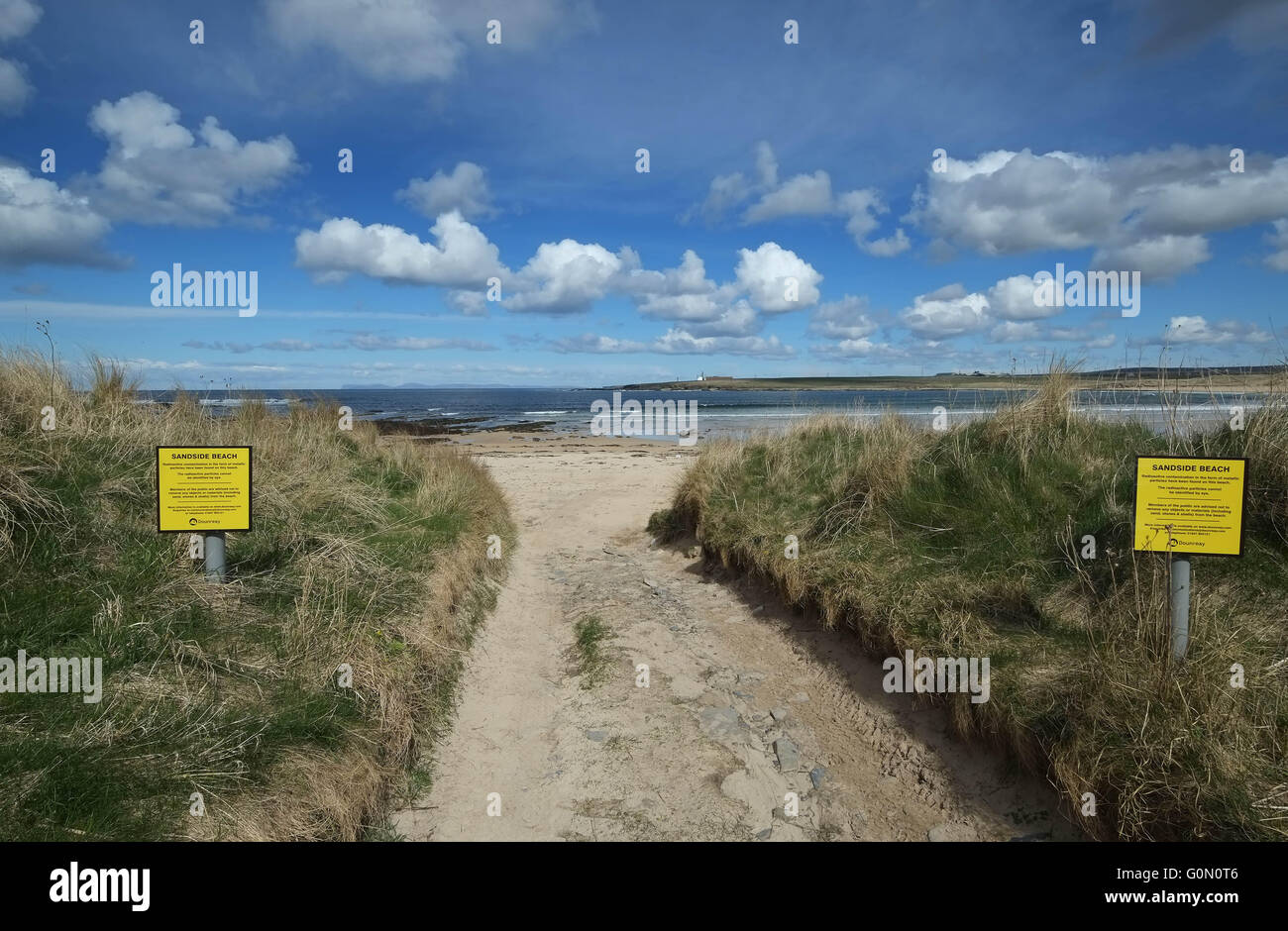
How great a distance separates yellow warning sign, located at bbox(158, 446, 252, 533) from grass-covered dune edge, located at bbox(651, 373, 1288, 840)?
479 centimetres

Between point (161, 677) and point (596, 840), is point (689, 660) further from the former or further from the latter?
point (161, 677)

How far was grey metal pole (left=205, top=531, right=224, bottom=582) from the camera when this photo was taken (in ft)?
16.4

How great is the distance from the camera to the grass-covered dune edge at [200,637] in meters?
3.26

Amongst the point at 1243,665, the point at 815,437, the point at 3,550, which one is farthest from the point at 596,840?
the point at 815,437

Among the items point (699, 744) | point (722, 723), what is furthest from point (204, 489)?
point (722, 723)

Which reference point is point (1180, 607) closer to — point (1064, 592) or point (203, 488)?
point (1064, 592)

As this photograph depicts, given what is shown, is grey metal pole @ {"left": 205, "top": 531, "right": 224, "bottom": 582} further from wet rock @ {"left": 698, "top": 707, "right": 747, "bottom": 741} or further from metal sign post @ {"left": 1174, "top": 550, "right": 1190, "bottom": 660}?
metal sign post @ {"left": 1174, "top": 550, "right": 1190, "bottom": 660}

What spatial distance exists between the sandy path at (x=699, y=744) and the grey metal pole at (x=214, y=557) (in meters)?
2.04

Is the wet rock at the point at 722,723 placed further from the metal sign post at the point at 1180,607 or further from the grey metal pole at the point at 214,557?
the grey metal pole at the point at 214,557

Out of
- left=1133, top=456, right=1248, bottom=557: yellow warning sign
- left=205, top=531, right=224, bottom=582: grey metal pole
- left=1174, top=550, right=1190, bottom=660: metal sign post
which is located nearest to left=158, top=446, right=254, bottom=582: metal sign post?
left=205, top=531, right=224, bottom=582: grey metal pole

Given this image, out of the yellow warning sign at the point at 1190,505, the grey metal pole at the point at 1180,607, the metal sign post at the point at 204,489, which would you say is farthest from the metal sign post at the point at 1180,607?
the metal sign post at the point at 204,489

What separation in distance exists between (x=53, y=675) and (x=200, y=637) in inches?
29.7

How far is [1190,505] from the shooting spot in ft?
12.4

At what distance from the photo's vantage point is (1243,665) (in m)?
3.80
